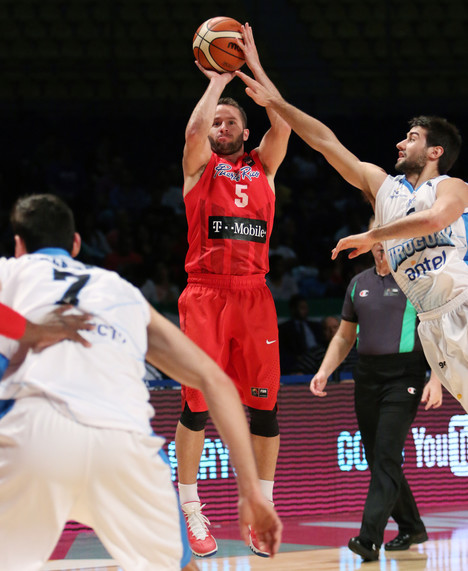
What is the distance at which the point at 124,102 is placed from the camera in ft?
45.4

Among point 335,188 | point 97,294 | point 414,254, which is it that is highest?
point 335,188

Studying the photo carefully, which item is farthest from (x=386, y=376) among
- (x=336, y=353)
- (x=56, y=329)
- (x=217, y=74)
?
(x=56, y=329)

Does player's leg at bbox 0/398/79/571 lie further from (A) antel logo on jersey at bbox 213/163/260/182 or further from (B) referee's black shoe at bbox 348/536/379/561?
(B) referee's black shoe at bbox 348/536/379/561

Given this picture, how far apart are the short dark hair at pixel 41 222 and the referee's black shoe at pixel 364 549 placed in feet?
11.9

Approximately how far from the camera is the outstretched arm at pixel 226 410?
283 cm

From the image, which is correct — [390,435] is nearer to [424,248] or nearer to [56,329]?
[424,248]

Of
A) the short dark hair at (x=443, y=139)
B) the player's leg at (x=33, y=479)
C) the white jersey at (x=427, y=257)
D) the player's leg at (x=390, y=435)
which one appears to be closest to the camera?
the player's leg at (x=33, y=479)

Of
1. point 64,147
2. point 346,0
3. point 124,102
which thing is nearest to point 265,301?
point 64,147

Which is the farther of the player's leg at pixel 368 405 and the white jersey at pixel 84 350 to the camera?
the player's leg at pixel 368 405

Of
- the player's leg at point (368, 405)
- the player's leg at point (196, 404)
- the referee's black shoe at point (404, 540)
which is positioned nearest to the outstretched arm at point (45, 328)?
the player's leg at point (196, 404)

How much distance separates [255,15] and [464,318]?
33.8 ft

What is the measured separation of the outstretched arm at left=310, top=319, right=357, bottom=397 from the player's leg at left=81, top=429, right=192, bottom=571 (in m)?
3.61

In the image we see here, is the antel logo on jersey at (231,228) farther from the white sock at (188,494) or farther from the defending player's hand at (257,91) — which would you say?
the white sock at (188,494)

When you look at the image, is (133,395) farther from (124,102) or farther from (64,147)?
(124,102)
